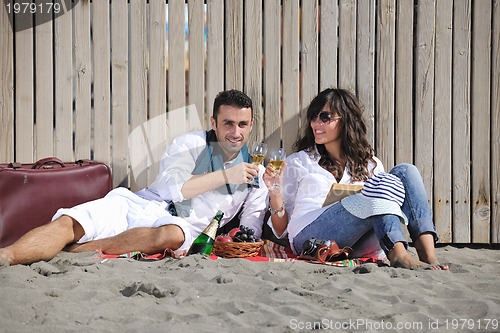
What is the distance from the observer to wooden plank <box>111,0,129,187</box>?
4184mm

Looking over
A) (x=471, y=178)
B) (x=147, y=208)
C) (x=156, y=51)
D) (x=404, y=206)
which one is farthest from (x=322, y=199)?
(x=156, y=51)

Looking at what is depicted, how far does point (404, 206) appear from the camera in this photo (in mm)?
3229

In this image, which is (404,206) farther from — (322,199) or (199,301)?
(199,301)

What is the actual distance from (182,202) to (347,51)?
6.71ft

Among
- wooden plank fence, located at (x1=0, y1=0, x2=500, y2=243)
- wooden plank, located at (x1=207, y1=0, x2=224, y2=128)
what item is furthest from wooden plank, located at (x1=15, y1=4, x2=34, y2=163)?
wooden plank, located at (x1=207, y1=0, x2=224, y2=128)

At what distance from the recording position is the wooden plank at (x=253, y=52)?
420 cm

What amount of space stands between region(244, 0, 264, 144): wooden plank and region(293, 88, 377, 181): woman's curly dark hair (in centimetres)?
60

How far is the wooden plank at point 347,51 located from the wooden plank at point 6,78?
3027mm

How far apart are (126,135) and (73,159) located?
0.55m

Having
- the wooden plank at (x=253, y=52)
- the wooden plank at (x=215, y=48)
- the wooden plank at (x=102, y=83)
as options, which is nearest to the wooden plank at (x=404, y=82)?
the wooden plank at (x=253, y=52)

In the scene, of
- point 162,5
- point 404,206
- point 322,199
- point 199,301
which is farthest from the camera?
point 162,5

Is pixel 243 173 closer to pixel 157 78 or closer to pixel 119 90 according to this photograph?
pixel 157 78

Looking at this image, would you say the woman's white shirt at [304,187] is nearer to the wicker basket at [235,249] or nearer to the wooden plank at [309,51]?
the wicker basket at [235,249]

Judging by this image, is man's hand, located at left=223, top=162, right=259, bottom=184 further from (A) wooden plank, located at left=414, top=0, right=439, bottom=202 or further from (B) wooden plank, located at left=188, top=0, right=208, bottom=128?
(A) wooden plank, located at left=414, top=0, right=439, bottom=202
